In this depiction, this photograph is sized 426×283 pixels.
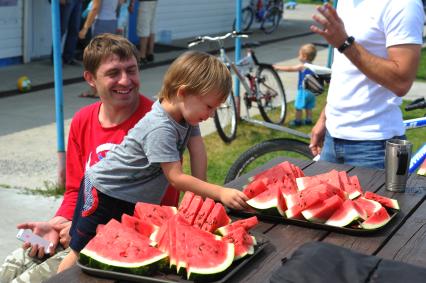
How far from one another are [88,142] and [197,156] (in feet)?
2.11

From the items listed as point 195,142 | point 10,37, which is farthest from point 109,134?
point 10,37

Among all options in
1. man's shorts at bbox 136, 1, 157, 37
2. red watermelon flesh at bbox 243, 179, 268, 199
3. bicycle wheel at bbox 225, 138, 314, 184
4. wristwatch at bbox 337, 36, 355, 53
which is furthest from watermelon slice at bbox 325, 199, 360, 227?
man's shorts at bbox 136, 1, 157, 37

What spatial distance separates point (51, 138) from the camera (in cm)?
935

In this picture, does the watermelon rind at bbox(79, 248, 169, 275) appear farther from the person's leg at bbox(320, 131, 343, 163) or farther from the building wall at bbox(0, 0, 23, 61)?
the building wall at bbox(0, 0, 23, 61)

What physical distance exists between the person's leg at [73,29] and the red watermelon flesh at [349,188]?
11.3 meters

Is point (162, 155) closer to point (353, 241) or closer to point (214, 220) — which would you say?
point (214, 220)

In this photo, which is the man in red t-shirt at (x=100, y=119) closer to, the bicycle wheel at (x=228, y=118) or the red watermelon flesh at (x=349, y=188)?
the red watermelon flesh at (x=349, y=188)

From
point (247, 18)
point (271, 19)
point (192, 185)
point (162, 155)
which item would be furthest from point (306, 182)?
point (271, 19)

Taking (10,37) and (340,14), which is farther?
(10,37)

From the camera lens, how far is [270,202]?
336 centimetres

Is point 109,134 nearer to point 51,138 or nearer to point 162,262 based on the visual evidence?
point 162,262

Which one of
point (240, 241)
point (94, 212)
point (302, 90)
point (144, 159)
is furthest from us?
point (302, 90)

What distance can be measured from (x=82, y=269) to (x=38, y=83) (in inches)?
405

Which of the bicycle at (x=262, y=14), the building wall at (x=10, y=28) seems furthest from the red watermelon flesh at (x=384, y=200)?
the bicycle at (x=262, y=14)
